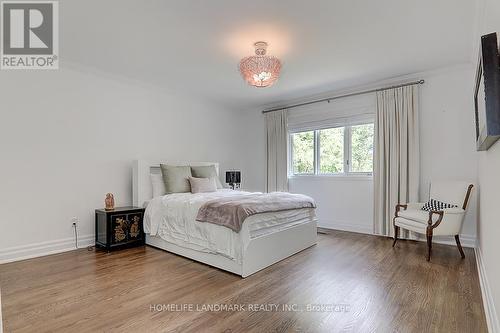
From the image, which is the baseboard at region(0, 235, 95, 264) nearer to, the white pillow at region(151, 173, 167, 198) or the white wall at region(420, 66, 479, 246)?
the white pillow at region(151, 173, 167, 198)

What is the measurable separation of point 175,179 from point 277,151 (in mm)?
2241

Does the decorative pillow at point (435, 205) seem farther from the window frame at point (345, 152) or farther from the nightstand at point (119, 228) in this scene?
the nightstand at point (119, 228)

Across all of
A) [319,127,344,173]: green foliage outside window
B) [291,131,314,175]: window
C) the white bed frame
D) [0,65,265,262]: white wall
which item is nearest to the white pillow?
the white bed frame

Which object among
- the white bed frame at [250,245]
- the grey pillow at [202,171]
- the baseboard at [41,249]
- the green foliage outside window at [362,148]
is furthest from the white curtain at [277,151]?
the baseboard at [41,249]

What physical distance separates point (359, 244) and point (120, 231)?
331 cm

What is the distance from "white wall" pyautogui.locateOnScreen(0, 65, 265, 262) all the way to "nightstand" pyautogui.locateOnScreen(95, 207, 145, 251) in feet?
0.87

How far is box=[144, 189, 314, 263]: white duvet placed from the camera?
280 cm

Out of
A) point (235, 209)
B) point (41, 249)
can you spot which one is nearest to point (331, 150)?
point (235, 209)

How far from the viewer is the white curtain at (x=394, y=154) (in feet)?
13.2

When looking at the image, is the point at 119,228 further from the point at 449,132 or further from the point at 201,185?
the point at 449,132

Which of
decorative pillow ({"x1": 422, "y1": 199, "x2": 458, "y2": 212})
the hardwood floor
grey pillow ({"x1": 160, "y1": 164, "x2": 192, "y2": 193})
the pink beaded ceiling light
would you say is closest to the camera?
the hardwood floor

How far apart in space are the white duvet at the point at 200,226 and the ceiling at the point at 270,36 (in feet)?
6.02

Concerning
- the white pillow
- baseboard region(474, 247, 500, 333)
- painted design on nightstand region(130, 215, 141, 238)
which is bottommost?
Answer: baseboard region(474, 247, 500, 333)

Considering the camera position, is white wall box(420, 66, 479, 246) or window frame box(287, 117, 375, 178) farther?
window frame box(287, 117, 375, 178)
